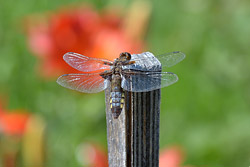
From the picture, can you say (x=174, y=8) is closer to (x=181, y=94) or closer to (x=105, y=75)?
(x=181, y=94)

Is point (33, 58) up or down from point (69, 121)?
up

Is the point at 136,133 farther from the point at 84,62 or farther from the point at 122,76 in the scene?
the point at 84,62

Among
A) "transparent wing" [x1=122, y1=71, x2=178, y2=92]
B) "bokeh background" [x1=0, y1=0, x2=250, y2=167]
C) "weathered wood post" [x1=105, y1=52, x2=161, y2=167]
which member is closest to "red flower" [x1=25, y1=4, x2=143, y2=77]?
"bokeh background" [x1=0, y1=0, x2=250, y2=167]

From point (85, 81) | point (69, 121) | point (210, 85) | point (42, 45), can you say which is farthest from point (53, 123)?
point (85, 81)

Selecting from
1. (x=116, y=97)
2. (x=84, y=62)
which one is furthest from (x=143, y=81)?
(x=84, y=62)

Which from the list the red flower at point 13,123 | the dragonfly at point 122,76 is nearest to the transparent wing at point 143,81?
the dragonfly at point 122,76

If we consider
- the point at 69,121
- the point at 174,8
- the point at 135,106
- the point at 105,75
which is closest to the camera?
the point at 135,106

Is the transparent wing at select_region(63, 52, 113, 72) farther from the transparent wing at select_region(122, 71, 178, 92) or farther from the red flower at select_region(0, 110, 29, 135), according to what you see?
the red flower at select_region(0, 110, 29, 135)
